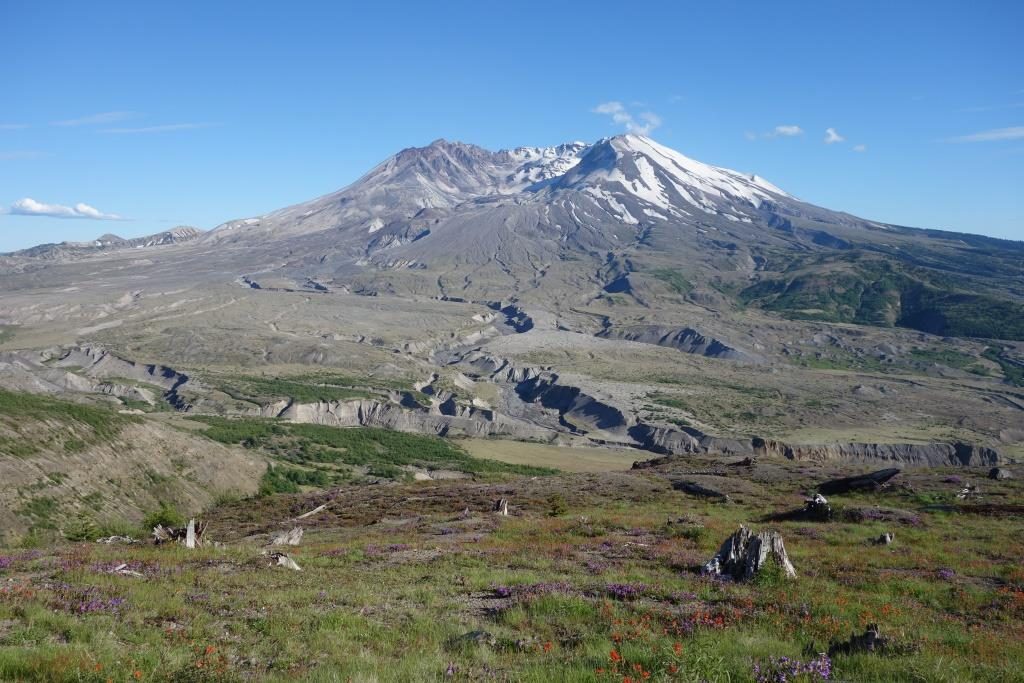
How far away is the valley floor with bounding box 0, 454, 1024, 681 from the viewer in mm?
6965

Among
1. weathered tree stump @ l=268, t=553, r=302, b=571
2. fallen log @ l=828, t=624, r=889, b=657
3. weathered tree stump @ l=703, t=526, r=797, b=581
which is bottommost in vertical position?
weathered tree stump @ l=268, t=553, r=302, b=571

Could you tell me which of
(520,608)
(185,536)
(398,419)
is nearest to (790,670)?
(520,608)

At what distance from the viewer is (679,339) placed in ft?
605

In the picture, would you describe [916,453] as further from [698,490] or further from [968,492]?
[698,490]

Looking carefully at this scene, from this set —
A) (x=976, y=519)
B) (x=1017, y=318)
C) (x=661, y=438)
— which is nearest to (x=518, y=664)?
(x=976, y=519)

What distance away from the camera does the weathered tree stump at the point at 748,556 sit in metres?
11.9

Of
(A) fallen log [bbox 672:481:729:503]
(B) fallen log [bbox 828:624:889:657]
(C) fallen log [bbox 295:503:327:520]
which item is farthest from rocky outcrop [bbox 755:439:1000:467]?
(B) fallen log [bbox 828:624:889:657]

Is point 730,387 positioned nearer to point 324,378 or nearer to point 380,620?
point 324,378

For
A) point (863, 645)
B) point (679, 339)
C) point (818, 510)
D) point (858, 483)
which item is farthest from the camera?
point (679, 339)

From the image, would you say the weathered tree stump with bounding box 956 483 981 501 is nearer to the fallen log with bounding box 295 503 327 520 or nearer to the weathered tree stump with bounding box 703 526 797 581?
the weathered tree stump with bounding box 703 526 797 581

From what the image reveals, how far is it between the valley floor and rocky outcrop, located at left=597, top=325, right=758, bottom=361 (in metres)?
157

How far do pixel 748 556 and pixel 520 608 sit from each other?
500cm

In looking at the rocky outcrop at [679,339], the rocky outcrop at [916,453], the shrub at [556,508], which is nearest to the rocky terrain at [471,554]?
the shrub at [556,508]

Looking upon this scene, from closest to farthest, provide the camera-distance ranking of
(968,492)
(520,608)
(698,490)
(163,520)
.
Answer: (520,608) → (163,520) → (968,492) → (698,490)
